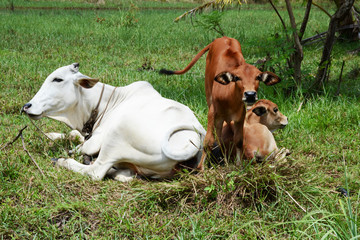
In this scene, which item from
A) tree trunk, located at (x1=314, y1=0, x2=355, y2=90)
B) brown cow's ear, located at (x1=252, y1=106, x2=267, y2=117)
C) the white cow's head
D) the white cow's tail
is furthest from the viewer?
tree trunk, located at (x1=314, y1=0, x2=355, y2=90)

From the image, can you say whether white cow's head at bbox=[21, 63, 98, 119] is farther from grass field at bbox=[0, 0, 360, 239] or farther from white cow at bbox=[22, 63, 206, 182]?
grass field at bbox=[0, 0, 360, 239]

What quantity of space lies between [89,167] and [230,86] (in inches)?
52.7

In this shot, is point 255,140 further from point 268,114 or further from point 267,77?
point 267,77

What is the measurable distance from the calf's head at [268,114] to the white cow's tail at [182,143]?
1.65 ft

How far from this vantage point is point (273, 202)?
109 inches

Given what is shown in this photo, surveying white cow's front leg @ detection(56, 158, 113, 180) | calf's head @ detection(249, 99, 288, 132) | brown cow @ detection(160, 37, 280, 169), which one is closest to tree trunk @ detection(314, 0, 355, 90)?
calf's head @ detection(249, 99, 288, 132)

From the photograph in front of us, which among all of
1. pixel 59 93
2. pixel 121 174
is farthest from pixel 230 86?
pixel 59 93

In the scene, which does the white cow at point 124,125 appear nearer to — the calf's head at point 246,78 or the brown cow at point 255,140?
the brown cow at point 255,140

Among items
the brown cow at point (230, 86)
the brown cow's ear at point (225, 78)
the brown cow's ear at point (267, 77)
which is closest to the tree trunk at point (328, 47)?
the brown cow at point (230, 86)

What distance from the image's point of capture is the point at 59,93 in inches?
148

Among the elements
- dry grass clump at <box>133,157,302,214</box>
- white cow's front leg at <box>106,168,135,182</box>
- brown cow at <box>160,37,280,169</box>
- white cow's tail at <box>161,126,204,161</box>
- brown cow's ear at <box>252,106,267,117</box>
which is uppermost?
brown cow at <box>160,37,280,169</box>

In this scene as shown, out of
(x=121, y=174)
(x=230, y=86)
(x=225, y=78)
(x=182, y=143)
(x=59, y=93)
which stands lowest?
(x=121, y=174)

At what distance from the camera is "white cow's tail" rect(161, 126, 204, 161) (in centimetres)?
302

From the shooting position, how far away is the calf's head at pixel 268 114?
3258mm
